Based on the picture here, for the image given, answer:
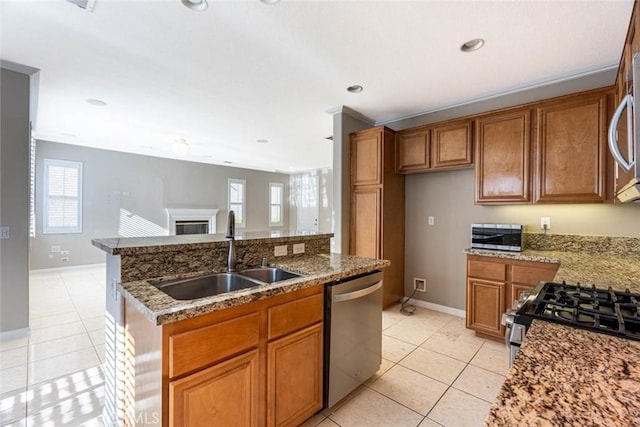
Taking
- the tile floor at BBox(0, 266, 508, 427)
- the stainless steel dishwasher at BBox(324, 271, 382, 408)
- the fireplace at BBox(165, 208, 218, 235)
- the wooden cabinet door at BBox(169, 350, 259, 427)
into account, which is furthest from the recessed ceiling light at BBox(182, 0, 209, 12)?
the fireplace at BBox(165, 208, 218, 235)

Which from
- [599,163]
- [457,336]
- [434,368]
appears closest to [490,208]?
[599,163]

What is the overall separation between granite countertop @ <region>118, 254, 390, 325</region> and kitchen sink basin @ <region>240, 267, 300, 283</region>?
41 millimetres

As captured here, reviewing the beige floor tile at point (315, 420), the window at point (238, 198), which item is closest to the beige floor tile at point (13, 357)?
the beige floor tile at point (315, 420)

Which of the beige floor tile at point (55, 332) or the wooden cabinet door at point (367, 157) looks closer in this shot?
the beige floor tile at point (55, 332)

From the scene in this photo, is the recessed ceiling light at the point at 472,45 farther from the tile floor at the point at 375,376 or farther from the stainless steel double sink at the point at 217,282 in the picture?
the tile floor at the point at 375,376

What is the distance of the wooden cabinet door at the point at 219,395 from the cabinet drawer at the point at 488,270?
2.44m

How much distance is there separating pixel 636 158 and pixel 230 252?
190cm

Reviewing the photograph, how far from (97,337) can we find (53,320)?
90 cm

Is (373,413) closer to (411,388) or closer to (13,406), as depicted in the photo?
(411,388)

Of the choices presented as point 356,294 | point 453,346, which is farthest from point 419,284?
point 356,294

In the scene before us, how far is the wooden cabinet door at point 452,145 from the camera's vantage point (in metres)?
3.14

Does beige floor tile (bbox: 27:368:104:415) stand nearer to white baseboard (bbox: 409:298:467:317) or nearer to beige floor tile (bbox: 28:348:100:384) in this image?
beige floor tile (bbox: 28:348:100:384)

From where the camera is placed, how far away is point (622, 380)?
63cm

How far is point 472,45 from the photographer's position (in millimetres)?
2248
